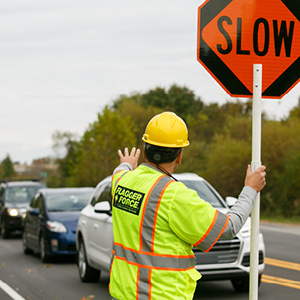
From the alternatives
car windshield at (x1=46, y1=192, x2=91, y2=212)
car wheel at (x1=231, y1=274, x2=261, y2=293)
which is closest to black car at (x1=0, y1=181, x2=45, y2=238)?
car windshield at (x1=46, y1=192, x2=91, y2=212)

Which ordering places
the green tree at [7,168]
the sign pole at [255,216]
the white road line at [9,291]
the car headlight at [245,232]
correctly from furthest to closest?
1. the green tree at [7,168]
2. the white road line at [9,291]
3. the car headlight at [245,232]
4. the sign pole at [255,216]

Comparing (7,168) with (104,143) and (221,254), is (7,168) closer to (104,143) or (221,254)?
(104,143)

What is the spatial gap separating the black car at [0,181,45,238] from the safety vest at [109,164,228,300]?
17890mm

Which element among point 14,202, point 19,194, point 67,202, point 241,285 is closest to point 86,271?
point 241,285

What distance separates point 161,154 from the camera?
358cm

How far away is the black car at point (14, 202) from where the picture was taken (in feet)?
68.9

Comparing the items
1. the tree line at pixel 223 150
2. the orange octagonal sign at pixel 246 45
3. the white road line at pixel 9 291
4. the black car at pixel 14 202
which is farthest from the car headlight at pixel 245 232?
the tree line at pixel 223 150

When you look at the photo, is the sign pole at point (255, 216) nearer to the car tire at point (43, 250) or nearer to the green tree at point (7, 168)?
the car tire at point (43, 250)

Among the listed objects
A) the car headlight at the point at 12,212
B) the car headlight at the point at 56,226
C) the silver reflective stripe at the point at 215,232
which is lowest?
the car headlight at the point at 12,212

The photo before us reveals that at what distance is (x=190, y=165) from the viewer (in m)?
41.9

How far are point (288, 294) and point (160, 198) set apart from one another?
707cm

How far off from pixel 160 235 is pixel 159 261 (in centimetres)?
14

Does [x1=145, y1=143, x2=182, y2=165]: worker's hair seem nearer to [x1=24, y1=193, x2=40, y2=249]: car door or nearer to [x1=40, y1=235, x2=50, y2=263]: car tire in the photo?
[x1=40, y1=235, x2=50, y2=263]: car tire

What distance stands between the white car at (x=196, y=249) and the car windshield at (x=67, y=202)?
10.7ft
